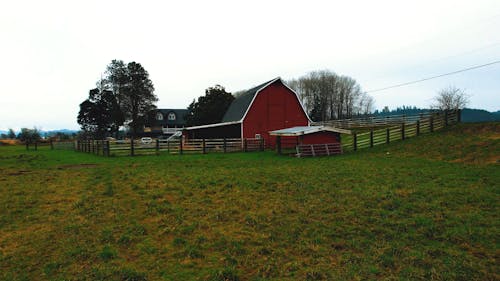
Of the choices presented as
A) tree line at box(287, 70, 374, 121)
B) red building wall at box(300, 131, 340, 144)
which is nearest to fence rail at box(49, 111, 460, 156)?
red building wall at box(300, 131, 340, 144)

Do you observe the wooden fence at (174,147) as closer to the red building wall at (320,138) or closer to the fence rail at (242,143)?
the fence rail at (242,143)

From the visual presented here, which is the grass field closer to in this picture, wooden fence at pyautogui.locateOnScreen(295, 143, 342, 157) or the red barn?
wooden fence at pyautogui.locateOnScreen(295, 143, 342, 157)

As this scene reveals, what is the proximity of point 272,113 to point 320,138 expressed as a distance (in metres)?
8.49

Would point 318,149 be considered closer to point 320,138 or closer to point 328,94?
point 320,138

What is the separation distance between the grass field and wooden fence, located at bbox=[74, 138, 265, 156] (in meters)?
11.4

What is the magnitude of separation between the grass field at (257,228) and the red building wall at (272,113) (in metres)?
16.8

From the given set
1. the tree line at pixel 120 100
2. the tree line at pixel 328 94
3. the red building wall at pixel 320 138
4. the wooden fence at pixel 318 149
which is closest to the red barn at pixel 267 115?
the red building wall at pixel 320 138

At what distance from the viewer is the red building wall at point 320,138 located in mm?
19906

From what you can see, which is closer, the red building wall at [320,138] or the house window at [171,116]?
the red building wall at [320,138]

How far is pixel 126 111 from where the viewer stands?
48.4 meters

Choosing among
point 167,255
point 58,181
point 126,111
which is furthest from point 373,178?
point 126,111

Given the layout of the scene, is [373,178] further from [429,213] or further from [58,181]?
[58,181]

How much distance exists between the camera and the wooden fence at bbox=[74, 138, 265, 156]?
71.3 feet

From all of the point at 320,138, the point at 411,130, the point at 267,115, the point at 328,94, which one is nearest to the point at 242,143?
the point at 267,115
